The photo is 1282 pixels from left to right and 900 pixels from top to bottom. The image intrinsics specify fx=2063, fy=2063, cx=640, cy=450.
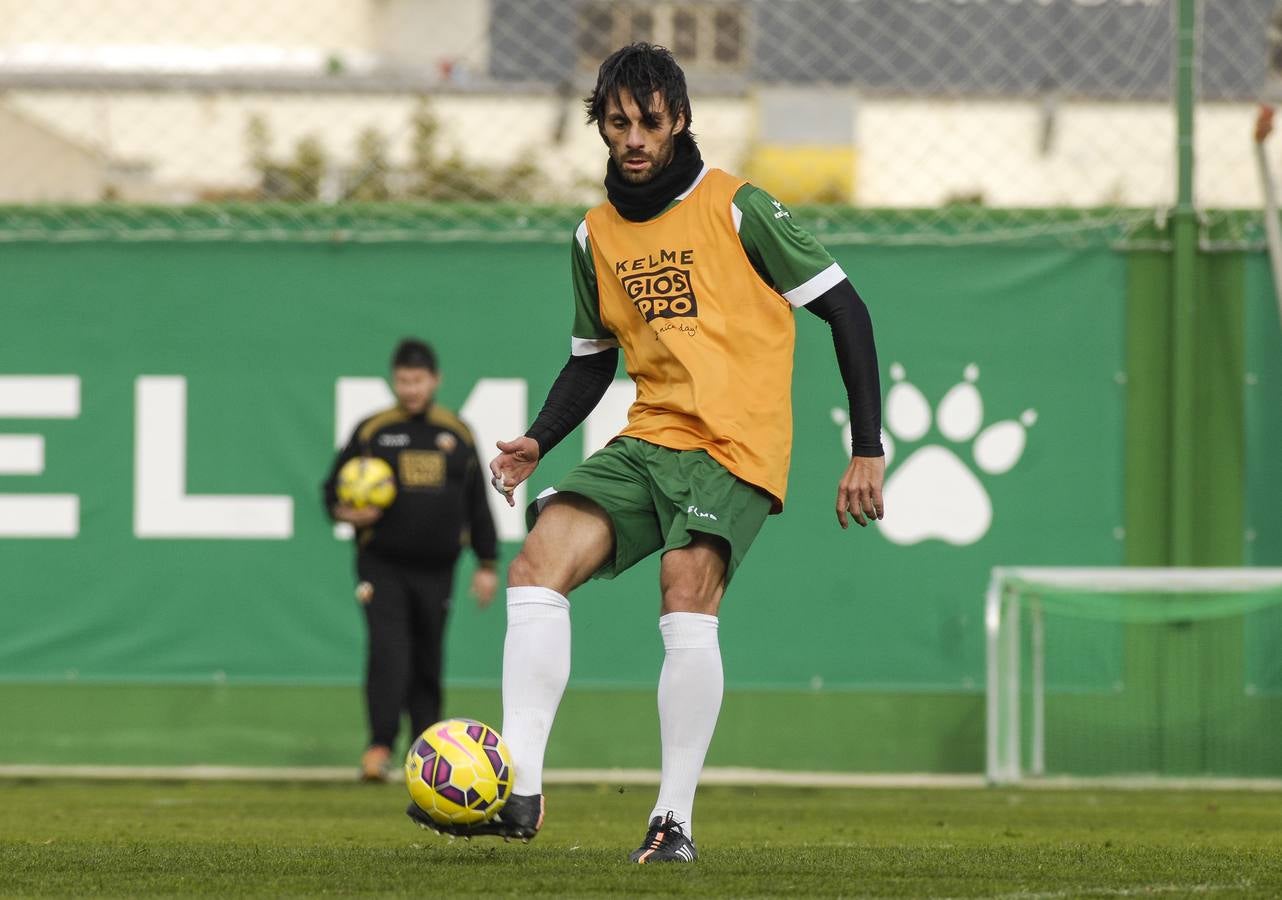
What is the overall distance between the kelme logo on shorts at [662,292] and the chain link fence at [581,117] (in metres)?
5.84

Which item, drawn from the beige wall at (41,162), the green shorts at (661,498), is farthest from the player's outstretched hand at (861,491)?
the beige wall at (41,162)

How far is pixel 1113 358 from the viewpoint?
1112cm

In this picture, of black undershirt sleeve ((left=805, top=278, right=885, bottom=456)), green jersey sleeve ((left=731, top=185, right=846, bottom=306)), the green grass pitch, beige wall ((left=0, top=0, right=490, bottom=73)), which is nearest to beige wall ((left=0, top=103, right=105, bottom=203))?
beige wall ((left=0, top=0, right=490, bottom=73))

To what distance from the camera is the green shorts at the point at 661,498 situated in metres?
5.20

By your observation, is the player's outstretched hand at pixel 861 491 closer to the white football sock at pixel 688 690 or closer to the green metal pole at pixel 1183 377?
the white football sock at pixel 688 690

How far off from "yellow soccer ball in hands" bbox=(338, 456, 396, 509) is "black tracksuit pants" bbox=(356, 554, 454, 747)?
1.00ft

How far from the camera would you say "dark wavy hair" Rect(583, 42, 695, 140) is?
520 cm

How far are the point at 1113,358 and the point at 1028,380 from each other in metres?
0.48

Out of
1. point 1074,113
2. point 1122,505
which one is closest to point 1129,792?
point 1122,505

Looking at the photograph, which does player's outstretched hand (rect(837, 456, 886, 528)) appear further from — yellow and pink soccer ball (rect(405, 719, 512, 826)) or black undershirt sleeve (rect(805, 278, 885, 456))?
yellow and pink soccer ball (rect(405, 719, 512, 826))

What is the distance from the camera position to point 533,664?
16.9 feet

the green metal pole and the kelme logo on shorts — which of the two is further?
the green metal pole

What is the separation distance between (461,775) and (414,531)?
526cm

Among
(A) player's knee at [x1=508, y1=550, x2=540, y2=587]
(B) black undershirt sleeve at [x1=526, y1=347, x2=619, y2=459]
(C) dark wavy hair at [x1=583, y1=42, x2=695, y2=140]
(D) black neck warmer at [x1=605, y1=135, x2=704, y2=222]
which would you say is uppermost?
(C) dark wavy hair at [x1=583, y1=42, x2=695, y2=140]
